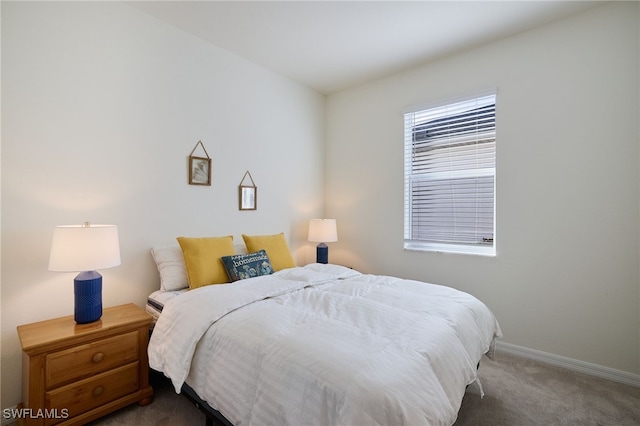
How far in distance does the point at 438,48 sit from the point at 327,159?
1815 millimetres

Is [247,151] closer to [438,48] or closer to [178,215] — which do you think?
Answer: [178,215]

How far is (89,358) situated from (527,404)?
8.98ft

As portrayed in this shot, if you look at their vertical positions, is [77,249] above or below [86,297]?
above

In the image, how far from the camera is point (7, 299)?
1824 mm

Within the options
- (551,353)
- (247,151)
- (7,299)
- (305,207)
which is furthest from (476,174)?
(7,299)

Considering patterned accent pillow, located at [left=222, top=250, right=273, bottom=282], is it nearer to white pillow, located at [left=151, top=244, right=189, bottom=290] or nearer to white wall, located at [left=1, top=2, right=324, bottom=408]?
white pillow, located at [left=151, top=244, right=189, bottom=290]

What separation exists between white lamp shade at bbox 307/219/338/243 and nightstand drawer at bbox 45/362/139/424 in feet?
6.71

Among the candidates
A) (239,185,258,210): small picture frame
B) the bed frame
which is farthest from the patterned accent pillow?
the bed frame

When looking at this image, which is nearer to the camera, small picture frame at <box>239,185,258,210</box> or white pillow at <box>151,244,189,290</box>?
white pillow at <box>151,244,189,290</box>

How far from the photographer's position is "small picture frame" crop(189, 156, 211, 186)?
2705 millimetres

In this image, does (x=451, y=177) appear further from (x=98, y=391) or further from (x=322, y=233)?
(x=98, y=391)

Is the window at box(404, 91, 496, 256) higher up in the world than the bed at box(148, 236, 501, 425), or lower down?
higher up

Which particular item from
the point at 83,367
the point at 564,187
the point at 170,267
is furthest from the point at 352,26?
the point at 83,367

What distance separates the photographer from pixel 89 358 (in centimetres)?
172
